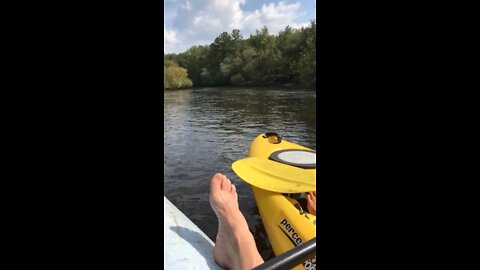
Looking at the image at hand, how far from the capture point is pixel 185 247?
2.07 meters

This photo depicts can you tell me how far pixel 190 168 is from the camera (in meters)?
6.27

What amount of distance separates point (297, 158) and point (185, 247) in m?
1.63

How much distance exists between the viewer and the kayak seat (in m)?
3.10

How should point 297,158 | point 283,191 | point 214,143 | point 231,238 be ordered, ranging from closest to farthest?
point 231,238 < point 283,191 < point 297,158 < point 214,143

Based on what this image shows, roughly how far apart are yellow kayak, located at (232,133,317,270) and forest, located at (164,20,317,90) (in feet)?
57.8

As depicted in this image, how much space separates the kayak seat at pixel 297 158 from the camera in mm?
3097

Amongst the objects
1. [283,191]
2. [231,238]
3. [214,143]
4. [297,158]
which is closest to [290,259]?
[231,238]

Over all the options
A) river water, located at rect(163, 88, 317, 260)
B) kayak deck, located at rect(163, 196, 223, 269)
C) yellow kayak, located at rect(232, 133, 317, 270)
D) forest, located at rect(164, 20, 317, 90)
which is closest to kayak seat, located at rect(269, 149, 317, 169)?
yellow kayak, located at rect(232, 133, 317, 270)

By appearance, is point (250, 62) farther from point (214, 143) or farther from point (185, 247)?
point (185, 247)

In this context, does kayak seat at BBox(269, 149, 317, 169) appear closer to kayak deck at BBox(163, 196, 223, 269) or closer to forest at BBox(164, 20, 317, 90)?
kayak deck at BBox(163, 196, 223, 269)

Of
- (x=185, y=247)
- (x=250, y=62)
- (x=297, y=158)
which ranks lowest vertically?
(x=185, y=247)

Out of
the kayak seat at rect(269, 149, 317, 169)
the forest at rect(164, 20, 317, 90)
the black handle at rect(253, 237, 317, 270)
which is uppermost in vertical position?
the forest at rect(164, 20, 317, 90)
